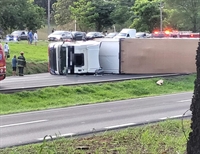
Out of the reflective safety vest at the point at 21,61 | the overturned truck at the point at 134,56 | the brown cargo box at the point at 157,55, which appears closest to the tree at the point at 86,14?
the reflective safety vest at the point at 21,61

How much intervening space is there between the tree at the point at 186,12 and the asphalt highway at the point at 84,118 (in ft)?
120

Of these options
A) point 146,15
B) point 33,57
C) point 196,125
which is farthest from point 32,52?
point 196,125

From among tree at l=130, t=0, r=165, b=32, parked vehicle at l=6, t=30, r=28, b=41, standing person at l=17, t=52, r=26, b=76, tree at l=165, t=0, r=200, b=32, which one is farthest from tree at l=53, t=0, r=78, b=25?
standing person at l=17, t=52, r=26, b=76

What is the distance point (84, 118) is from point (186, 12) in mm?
43323

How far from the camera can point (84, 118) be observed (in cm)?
1454

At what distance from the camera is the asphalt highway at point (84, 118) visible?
11734 millimetres

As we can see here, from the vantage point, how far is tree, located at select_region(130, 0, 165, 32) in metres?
65.4

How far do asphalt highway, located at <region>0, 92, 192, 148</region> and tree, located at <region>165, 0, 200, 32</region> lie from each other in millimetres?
36452

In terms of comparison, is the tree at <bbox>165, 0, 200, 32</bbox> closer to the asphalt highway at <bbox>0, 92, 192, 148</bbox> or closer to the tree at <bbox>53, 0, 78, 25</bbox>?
the tree at <bbox>53, 0, 78, 25</bbox>

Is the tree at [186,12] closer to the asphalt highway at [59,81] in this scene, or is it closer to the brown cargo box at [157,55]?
the brown cargo box at [157,55]

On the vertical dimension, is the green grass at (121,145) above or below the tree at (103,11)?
below

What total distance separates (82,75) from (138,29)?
3904cm

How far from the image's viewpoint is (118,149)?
7.49 meters

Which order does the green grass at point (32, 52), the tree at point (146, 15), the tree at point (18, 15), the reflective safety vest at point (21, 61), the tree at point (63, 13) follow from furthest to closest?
1. the tree at point (63, 13)
2. the tree at point (146, 15)
3. the tree at point (18, 15)
4. the green grass at point (32, 52)
5. the reflective safety vest at point (21, 61)
